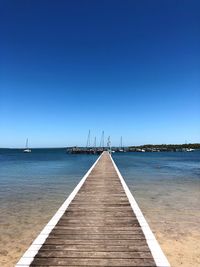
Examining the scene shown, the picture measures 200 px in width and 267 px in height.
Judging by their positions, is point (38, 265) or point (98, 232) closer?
point (38, 265)

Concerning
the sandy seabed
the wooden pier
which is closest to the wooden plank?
the wooden pier

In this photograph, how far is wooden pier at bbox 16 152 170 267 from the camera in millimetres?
5402

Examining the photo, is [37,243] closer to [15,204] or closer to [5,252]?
[5,252]

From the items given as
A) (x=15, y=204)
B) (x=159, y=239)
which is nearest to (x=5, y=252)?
(x=159, y=239)

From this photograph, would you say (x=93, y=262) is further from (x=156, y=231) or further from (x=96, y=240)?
(x=156, y=231)

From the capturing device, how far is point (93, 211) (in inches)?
367

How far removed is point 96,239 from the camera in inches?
259

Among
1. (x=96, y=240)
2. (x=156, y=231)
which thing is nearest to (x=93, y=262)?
(x=96, y=240)

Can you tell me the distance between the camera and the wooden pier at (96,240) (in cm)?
540

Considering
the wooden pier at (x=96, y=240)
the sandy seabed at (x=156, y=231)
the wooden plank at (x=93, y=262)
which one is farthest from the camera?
the sandy seabed at (x=156, y=231)

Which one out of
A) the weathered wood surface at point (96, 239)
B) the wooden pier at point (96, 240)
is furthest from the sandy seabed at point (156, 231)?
the weathered wood surface at point (96, 239)

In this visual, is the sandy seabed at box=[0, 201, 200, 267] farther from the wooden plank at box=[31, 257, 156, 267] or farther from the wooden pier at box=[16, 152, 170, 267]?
the wooden plank at box=[31, 257, 156, 267]

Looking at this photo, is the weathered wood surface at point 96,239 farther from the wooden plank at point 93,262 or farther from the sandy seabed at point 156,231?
the sandy seabed at point 156,231

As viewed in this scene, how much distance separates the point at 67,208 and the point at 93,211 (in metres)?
0.95
